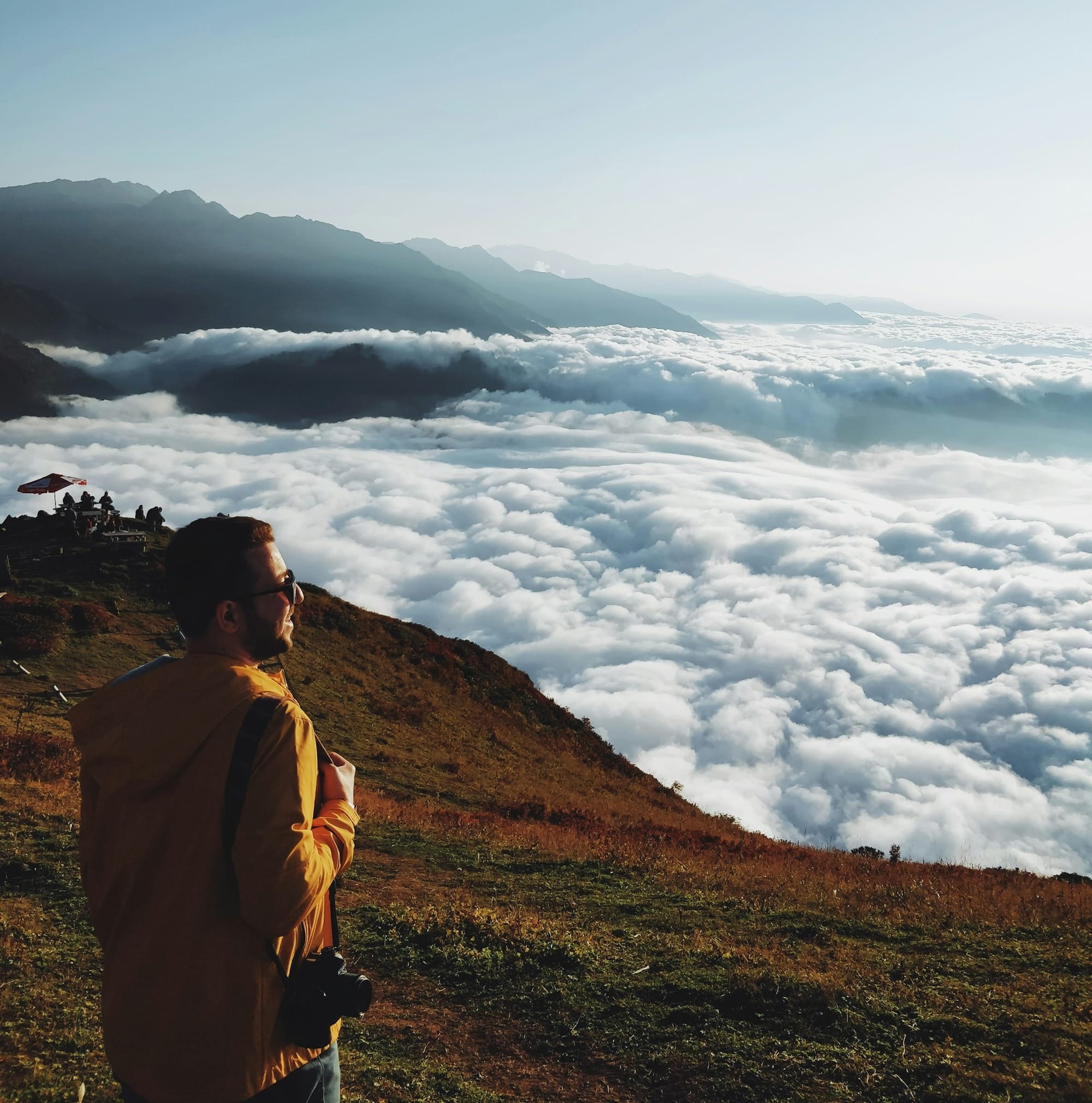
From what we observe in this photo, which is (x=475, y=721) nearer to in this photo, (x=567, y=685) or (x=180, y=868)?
(x=180, y=868)

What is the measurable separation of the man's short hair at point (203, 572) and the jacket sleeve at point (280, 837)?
472 mm

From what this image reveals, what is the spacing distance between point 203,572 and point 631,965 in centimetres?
752

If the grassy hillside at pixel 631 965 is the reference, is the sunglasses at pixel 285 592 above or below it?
above

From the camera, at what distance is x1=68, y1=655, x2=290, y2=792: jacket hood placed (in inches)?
92.5

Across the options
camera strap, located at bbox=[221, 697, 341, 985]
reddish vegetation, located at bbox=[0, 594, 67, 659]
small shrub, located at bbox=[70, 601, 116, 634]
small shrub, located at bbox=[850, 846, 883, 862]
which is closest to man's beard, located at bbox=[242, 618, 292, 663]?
camera strap, located at bbox=[221, 697, 341, 985]

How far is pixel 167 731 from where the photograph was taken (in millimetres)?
2357

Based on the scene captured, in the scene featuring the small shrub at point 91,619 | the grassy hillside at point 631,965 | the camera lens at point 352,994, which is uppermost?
the camera lens at point 352,994

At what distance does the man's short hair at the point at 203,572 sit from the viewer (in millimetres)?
2592

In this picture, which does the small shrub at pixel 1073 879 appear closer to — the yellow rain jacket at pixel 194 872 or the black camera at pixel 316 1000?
the black camera at pixel 316 1000

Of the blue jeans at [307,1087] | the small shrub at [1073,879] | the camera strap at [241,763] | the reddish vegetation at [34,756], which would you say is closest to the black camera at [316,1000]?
the blue jeans at [307,1087]

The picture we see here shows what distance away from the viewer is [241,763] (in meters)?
2.34

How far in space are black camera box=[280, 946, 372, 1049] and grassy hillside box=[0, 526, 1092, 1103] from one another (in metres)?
3.70

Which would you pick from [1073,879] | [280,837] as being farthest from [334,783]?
[1073,879]

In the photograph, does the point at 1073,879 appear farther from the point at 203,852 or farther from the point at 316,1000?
the point at 203,852
